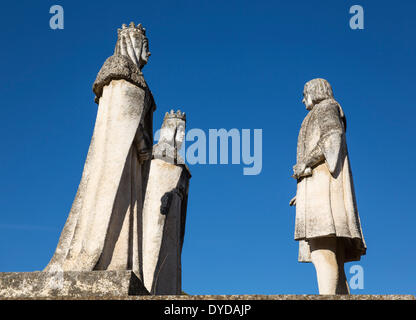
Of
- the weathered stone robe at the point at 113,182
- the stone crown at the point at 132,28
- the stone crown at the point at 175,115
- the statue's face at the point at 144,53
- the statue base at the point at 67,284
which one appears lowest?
the statue base at the point at 67,284

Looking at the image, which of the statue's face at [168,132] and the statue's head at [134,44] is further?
the statue's face at [168,132]

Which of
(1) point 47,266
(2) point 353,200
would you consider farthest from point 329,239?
(1) point 47,266

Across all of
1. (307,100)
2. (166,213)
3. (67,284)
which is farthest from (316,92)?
(67,284)

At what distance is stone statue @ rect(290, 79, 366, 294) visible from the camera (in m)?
8.87

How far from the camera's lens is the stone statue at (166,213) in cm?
1312

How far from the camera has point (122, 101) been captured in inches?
350

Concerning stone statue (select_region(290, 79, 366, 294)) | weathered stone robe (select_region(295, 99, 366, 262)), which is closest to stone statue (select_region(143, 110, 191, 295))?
stone statue (select_region(290, 79, 366, 294))

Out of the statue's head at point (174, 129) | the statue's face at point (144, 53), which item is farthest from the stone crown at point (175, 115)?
the statue's face at point (144, 53)

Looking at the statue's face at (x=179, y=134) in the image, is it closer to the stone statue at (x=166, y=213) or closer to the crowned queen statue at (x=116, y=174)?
the stone statue at (x=166, y=213)

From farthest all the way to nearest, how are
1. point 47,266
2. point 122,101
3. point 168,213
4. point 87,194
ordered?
point 168,213, point 122,101, point 87,194, point 47,266

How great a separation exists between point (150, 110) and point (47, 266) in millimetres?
3030

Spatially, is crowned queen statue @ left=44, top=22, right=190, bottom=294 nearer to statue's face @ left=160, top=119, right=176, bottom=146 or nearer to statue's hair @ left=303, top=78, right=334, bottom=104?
statue's hair @ left=303, top=78, right=334, bottom=104
